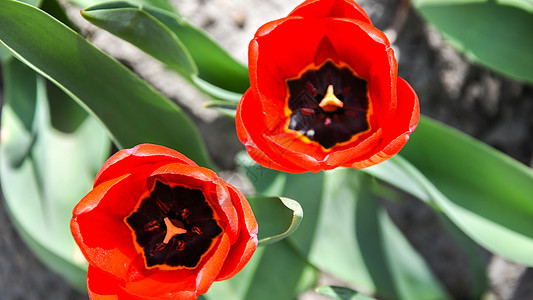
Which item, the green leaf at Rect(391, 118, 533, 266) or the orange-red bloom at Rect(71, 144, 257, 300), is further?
the green leaf at Rect(391, 118, 533, 266)

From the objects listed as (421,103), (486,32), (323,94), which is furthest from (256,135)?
(421,103)

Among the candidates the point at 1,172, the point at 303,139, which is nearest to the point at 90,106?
the point at 303,139

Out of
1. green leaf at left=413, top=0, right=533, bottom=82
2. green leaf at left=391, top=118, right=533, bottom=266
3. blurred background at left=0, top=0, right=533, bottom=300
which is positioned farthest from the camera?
blurred background at left=0, top=0, right=533, bottom=300

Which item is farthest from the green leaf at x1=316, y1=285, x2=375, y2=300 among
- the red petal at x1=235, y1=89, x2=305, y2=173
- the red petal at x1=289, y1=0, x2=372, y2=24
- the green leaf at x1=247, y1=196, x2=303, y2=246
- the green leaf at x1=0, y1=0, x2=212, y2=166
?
the red petal at x1=289, y1=0, x2=372, y2=24

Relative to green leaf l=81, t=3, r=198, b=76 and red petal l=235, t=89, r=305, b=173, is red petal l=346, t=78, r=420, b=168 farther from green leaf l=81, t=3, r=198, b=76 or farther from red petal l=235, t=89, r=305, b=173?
green leaf l=81, t=3, r=198, b=76

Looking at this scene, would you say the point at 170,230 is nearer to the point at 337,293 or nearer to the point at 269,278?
the point at 337,293

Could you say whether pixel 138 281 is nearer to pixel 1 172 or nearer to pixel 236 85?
pixel 236 85

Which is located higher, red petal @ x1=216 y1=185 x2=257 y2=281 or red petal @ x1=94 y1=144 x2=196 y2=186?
red petal @ x1=94 y1=144 x2=196 y2=186

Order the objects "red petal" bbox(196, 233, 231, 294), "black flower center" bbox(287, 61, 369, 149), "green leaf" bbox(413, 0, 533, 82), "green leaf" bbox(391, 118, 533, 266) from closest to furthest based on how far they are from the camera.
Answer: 1. "red petal" bbox(196, 233, 231, 294)
2. "black flower center" bbox(287, 61, 369, 149)
3. "green leaf" bbox(391, 118, 533, 266)
4. "green leaf" bbox(413, 0, 533, 82)
